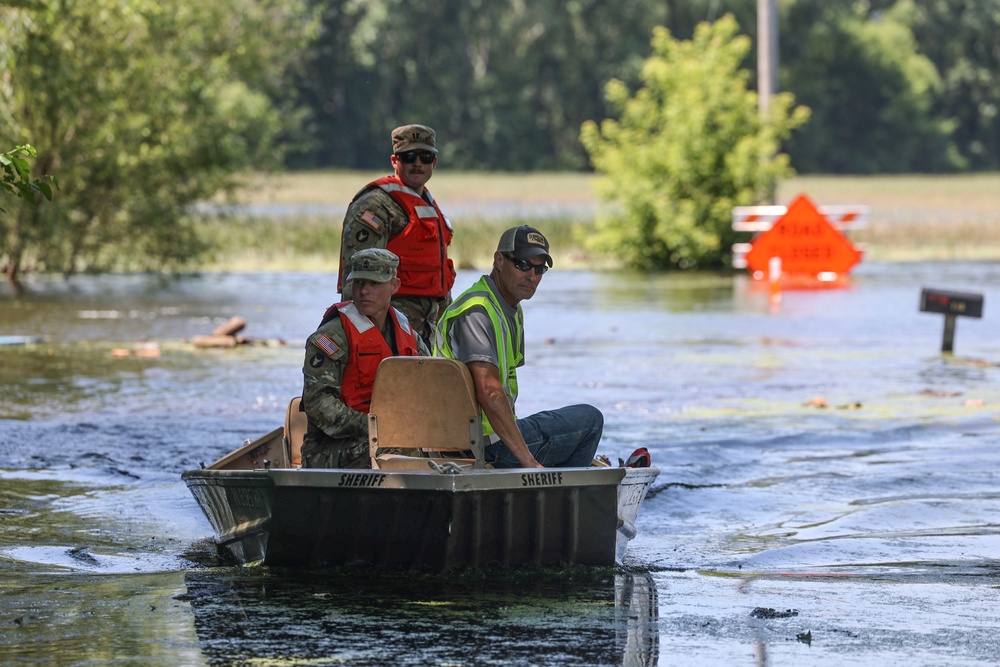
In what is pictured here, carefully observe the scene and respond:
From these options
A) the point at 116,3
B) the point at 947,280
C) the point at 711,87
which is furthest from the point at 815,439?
the point at 711,87

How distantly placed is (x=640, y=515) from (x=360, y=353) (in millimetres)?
2560

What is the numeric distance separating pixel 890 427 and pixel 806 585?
5409mm

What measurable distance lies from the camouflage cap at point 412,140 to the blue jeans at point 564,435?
2252 mm

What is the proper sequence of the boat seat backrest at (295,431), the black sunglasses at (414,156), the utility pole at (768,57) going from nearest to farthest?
1. the boat seat backrest at (295,431)
2. the black sunglasses at (414,156)
3. the utility pole at (768,57)

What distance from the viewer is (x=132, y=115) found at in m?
25.8

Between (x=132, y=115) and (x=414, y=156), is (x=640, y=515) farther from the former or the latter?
(x=132, y=115)

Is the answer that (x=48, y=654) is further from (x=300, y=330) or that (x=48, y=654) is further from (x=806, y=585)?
(x=300, y=330)

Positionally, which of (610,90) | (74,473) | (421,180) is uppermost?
(610,90)

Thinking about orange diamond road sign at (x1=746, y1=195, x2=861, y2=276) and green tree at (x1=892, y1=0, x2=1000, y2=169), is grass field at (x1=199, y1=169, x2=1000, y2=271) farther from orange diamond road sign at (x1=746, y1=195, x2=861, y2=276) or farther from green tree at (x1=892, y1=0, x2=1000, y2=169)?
green tree at (x1=892, y1=0, x2=1000, y2=169)

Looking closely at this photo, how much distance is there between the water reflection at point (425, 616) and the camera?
6516mm

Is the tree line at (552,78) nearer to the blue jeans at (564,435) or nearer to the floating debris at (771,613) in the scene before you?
the blue jeans at (564,435)

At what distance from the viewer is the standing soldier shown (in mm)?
10109

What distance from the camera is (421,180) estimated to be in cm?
1030

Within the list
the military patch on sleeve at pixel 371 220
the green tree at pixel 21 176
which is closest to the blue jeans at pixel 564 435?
the military patch on sleeve at pixel 371 220
